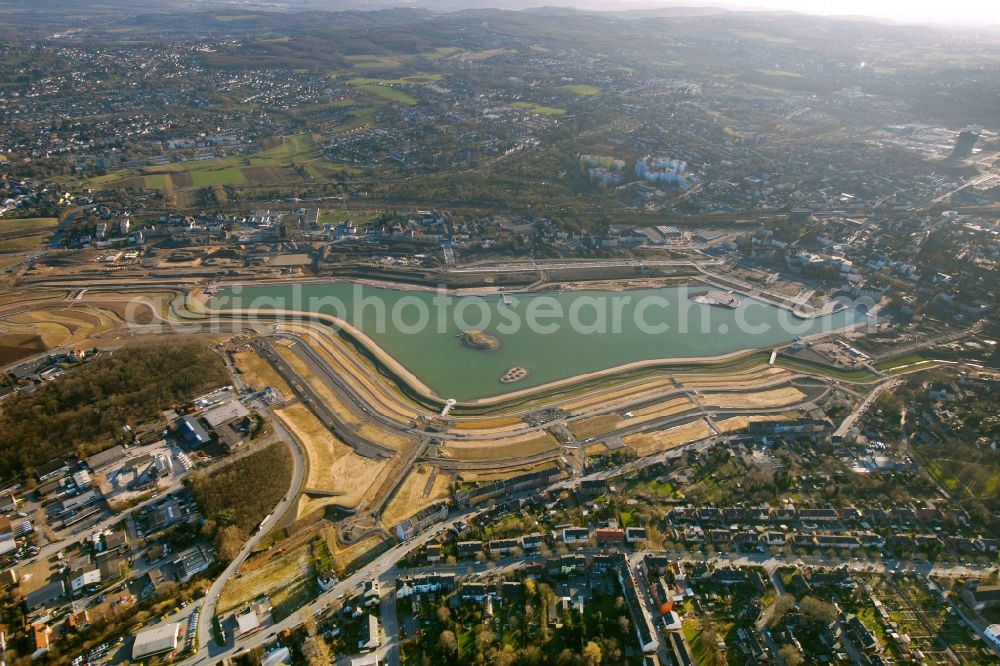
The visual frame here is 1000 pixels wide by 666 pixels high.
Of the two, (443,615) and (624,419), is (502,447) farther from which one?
(443,615)

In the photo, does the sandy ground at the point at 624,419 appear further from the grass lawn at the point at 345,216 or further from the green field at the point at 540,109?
the green field at the point at 540,109

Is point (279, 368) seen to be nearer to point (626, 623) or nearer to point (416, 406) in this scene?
point (416, 406)

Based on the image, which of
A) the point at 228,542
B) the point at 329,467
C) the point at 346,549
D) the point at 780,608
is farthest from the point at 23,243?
the point at 780,608

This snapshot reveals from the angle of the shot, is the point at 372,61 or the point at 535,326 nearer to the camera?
the point at 535,326

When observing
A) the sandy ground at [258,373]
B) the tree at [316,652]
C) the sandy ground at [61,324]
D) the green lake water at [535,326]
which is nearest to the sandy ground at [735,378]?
the green lake water at [535,326]

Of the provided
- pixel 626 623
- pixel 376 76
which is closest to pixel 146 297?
pixel 626 623

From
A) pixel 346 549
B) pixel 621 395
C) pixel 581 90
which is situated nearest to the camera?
pixel 346 549

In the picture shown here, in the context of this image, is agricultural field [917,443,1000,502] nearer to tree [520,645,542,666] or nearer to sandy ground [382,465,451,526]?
tree [520,645,542,666]
